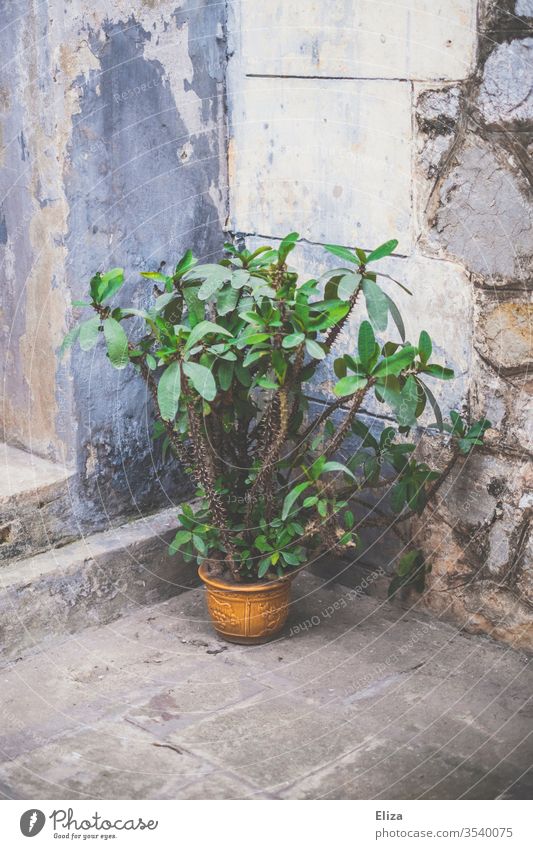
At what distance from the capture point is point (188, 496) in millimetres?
2873

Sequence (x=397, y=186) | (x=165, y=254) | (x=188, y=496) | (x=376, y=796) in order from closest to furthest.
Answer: (x=376, y=796)
(x=397, y=186)
(x=165, y=254)
(x=188, y=496)

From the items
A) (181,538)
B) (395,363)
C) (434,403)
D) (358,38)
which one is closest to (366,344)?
(395,363)

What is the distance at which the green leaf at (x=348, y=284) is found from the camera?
2.10m

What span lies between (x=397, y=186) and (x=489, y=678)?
111 centimetres

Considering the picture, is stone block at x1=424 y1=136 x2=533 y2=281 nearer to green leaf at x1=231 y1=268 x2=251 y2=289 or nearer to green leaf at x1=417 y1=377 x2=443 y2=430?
green leaf at x1=417 y1=377 x2=443 y2=430

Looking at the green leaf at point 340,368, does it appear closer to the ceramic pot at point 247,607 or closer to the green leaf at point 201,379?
the green leaf at point 201,379

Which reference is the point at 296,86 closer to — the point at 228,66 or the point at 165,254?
the point at 228,66

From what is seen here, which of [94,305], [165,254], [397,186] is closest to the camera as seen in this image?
[94,305]

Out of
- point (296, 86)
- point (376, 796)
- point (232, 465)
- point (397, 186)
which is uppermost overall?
point (296, 86)

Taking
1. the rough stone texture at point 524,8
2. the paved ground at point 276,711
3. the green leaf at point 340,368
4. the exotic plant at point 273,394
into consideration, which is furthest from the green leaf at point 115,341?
the rough stone texture at point 524,8

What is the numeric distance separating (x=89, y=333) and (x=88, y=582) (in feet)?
2.19

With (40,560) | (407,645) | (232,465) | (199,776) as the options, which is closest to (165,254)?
(232,465)

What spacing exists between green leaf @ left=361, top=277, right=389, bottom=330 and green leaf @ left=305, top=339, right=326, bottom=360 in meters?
0.12

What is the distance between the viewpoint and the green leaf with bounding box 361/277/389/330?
212cm
